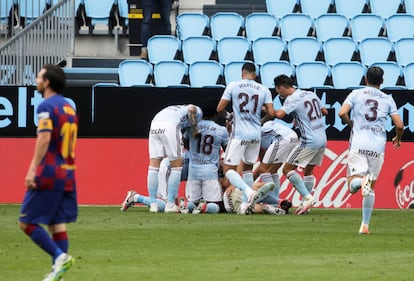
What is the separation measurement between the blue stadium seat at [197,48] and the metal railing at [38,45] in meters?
2.30

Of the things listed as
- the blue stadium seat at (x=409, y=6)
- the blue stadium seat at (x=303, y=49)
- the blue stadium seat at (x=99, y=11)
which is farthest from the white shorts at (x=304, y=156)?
the blue stadium seat at (x=99, y=11)

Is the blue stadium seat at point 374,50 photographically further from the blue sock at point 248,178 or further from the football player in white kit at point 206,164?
the blue sock at point 248,178

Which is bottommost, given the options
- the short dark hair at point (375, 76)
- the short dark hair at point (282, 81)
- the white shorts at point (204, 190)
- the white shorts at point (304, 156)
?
the white shorts at point (204, 190)

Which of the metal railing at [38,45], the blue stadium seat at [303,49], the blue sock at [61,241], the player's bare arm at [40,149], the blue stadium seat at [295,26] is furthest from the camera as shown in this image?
the blue stadium seat at [295,26]

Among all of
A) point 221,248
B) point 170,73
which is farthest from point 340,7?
point 221,248

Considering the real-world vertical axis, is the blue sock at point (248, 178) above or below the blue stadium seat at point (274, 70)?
below

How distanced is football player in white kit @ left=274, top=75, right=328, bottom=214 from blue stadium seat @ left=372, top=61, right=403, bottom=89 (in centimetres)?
324

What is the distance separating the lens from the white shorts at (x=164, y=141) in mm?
18672

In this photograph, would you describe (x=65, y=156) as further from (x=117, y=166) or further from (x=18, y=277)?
(x=117, y=166)

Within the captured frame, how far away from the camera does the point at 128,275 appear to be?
10320mm

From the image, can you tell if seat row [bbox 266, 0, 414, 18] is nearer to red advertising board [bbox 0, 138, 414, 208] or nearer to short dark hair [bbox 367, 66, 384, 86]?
red advertising board [bbox 0, 138, 414, 208]

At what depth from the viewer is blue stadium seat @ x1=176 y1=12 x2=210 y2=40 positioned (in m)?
23.5

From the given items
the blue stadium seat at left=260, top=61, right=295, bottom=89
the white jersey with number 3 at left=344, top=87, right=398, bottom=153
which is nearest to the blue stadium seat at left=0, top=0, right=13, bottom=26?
the blue stadium seat at left=260, top=61, right=295, bottom=89

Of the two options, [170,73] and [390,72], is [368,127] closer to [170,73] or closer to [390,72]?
[390,72]
